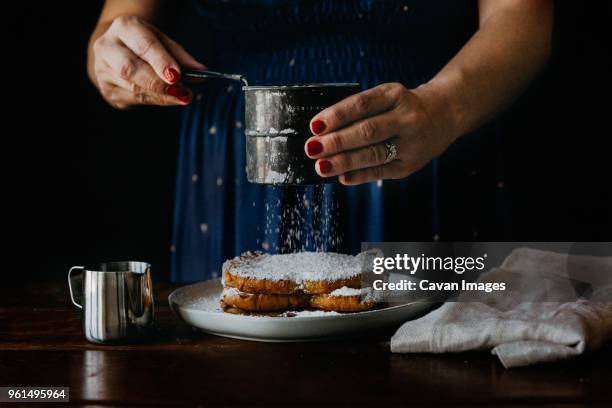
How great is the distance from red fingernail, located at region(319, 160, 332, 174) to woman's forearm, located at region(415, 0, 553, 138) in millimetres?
389

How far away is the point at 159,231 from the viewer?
8.21 ft

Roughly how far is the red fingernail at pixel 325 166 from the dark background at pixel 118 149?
131cm

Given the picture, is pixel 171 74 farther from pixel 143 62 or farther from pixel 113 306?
pixel 113 306

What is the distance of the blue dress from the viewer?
66.3 inches

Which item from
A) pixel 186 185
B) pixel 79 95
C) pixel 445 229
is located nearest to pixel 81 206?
pixel 79 95

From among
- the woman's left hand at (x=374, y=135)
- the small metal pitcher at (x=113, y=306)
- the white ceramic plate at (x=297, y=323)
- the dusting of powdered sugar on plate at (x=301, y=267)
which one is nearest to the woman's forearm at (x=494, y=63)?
the woman's left hand at (x=374, y=135)

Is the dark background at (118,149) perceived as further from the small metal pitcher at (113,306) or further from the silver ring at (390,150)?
the small metal pitcher at (113,306)

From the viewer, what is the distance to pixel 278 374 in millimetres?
917

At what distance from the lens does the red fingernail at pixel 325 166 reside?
1090mm

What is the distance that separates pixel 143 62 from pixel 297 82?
1.45 ft

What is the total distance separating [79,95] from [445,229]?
1.24 m

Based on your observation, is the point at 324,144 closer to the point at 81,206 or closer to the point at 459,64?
the point at 459,64

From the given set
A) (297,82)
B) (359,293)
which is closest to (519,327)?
(359,293)

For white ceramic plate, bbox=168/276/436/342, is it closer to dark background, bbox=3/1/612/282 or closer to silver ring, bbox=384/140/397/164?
silver ring, bbox=384/140/397/164
